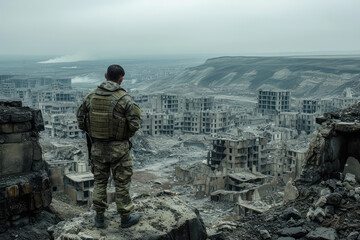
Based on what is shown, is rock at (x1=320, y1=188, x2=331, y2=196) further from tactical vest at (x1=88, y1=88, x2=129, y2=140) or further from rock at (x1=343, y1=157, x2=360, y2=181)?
tactical vest at (x1=88, y1=88, x2=129, y2=140)

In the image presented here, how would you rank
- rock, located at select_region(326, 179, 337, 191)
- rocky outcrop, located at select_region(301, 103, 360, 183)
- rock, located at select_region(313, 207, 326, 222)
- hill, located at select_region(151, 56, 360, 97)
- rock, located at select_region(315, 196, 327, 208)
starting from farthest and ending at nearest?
hill, located at select_region(151, 56, 360, 97), rocky outcrop, located at select_region(301, 103, 360, 183), rock, located at select_region(326, 179, 337, 191), rock, located at select_region(315, 196, 327, 208), rock, located at select_region(313, 207, 326, 222)

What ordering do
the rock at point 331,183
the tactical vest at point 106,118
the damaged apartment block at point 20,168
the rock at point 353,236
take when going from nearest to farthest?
the tactical vest at point 106,118 → the rock at point 353,236 → the damaged apartment block at point 20,168 → the rock at point 331,183

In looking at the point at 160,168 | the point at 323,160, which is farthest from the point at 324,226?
the point at 160,168

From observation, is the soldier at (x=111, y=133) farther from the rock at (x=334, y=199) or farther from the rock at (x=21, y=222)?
the rock at (x=334, y=199)

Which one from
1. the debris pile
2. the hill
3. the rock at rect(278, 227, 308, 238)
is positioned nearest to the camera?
the rock at rect(278, 227, 308, 238)

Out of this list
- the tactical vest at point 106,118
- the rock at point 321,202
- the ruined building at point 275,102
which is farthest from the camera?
the ruined building at point 275,102

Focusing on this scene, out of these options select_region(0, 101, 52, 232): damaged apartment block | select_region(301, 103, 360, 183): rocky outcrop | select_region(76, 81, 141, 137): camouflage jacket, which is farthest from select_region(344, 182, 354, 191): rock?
select_region(0, 101, 52, 232): damaged apartment block

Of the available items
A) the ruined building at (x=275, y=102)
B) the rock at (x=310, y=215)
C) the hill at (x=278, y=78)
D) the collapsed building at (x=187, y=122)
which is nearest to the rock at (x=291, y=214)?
the rock at (x=310, y=215)

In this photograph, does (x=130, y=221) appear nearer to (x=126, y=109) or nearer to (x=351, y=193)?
(x=126, y=109)
